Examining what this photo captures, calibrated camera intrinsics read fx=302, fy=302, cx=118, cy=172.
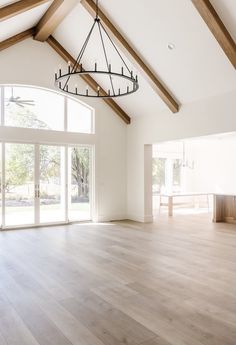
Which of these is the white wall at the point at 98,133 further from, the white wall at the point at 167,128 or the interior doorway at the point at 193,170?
the interior doorway at the point at 193,170

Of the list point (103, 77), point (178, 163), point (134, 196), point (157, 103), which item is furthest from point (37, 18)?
point (178, 163)

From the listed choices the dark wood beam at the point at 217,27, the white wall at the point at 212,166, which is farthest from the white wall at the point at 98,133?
the white wall at the point at 212,166

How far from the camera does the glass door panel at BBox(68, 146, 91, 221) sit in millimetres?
8484

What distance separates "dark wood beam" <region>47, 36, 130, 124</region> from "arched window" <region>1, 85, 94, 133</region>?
608 mm

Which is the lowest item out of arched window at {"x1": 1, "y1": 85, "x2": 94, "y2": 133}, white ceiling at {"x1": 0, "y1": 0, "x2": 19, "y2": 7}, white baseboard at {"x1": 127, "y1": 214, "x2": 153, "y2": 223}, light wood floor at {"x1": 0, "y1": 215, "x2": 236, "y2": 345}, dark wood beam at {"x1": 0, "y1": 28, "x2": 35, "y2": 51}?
light wood floor at {"x1": 0, "y1": 215, "x2": 236, "y2": 345}

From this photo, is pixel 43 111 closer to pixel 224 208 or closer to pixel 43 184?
pixel 43 184

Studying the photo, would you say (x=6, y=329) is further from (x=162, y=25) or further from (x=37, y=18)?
(x=37, y=18)

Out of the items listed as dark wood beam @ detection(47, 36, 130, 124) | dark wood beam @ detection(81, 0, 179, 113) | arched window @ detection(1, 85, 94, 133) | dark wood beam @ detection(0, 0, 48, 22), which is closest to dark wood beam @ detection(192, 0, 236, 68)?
dark wood beam @ detection(81, 0, 179, 113)

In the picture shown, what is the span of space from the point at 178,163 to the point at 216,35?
8.82 m

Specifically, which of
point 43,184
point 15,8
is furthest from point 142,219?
point 15,8

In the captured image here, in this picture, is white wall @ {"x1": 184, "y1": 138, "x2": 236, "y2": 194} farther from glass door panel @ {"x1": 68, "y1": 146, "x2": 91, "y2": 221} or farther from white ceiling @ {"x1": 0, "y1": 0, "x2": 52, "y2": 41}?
white ceiling @ {"x1": 0, "y1": 0, "x2": 52, "y2": 41}

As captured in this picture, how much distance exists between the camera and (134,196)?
30.1ft

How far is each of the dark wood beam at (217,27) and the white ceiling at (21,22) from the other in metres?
3.18

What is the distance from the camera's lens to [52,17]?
6566mm
